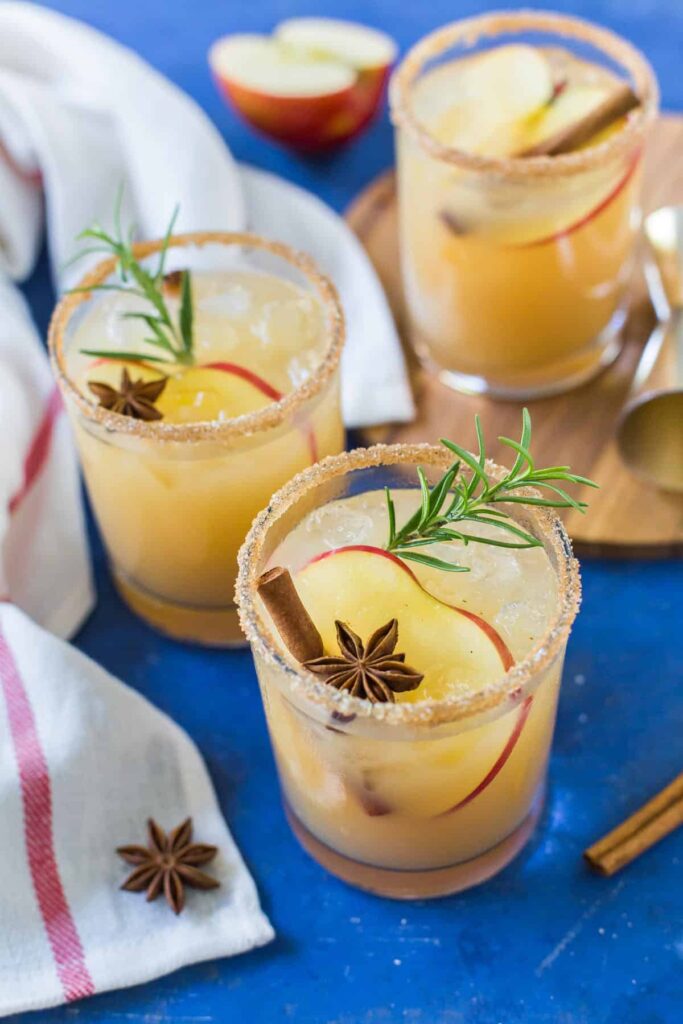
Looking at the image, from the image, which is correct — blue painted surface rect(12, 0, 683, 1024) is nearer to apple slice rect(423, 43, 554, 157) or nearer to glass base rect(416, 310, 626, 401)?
glass base rect(416, 310, 626, 401)

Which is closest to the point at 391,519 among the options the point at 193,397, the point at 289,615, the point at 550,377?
the point at 289,615

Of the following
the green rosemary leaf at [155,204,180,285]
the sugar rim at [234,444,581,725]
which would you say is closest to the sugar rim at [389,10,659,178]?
the green rosemary leaf at [155,204,180,285]

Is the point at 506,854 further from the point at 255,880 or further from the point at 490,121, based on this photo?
the point at 490,121

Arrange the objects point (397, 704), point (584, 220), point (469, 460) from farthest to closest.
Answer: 1. point (584, 220)
2. point (469, 460)
3. point (397, 704)

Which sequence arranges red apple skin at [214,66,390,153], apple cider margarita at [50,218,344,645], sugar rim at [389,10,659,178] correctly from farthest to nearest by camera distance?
red apple skin at [214,66,390,153], sugar rim at [389,10,659,178], apple cider margarita at [50,218,344,645]

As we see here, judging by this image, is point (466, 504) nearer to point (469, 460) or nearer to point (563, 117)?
point (469, 460)
